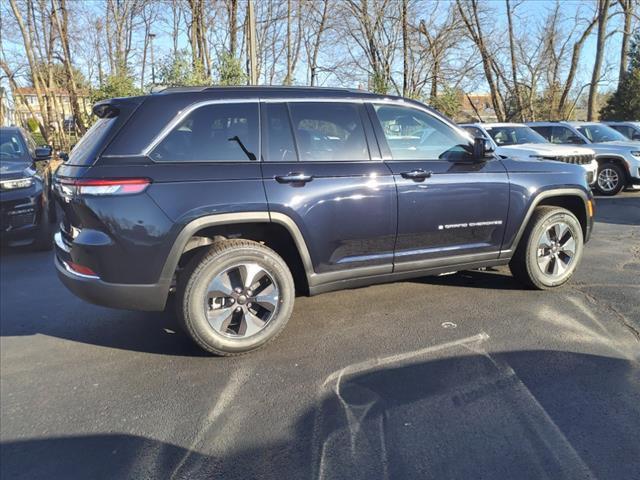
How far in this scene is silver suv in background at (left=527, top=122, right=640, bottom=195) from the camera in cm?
1124

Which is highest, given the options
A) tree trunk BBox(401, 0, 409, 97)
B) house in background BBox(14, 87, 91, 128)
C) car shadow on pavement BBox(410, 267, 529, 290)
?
tree trunk BBox(401, 0, 409, 97)

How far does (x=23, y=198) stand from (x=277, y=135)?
4.75 meters

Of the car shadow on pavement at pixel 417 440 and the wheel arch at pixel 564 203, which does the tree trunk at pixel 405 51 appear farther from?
the car shadow on pavement at pixel 417 440

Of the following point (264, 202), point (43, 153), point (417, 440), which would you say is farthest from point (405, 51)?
point (417, 440)

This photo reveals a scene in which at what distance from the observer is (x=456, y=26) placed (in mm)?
23172

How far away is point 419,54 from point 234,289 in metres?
21.2

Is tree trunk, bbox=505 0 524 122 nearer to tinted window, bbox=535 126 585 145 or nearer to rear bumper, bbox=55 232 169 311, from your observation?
tinted window, bbox=535 126 585 145

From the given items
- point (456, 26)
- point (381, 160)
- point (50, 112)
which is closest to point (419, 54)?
point (456, 26)

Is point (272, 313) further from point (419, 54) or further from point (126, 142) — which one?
point (419, 54)

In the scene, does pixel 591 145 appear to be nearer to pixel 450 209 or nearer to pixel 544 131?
pixel 544 131

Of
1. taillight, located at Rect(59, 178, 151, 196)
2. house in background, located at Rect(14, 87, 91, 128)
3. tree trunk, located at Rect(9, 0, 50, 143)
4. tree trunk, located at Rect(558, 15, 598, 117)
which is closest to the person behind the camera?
taillight, located at Rect(59, 178, 151, 196)

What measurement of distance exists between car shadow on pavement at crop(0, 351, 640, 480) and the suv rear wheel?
32.0ft

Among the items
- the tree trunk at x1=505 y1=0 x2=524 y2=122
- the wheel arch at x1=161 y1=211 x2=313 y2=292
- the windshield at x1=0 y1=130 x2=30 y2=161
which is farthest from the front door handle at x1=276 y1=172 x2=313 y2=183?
the tree trunk at x1=505 y1=0 x2=524 y2=122

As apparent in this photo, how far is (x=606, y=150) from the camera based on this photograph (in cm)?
1141
